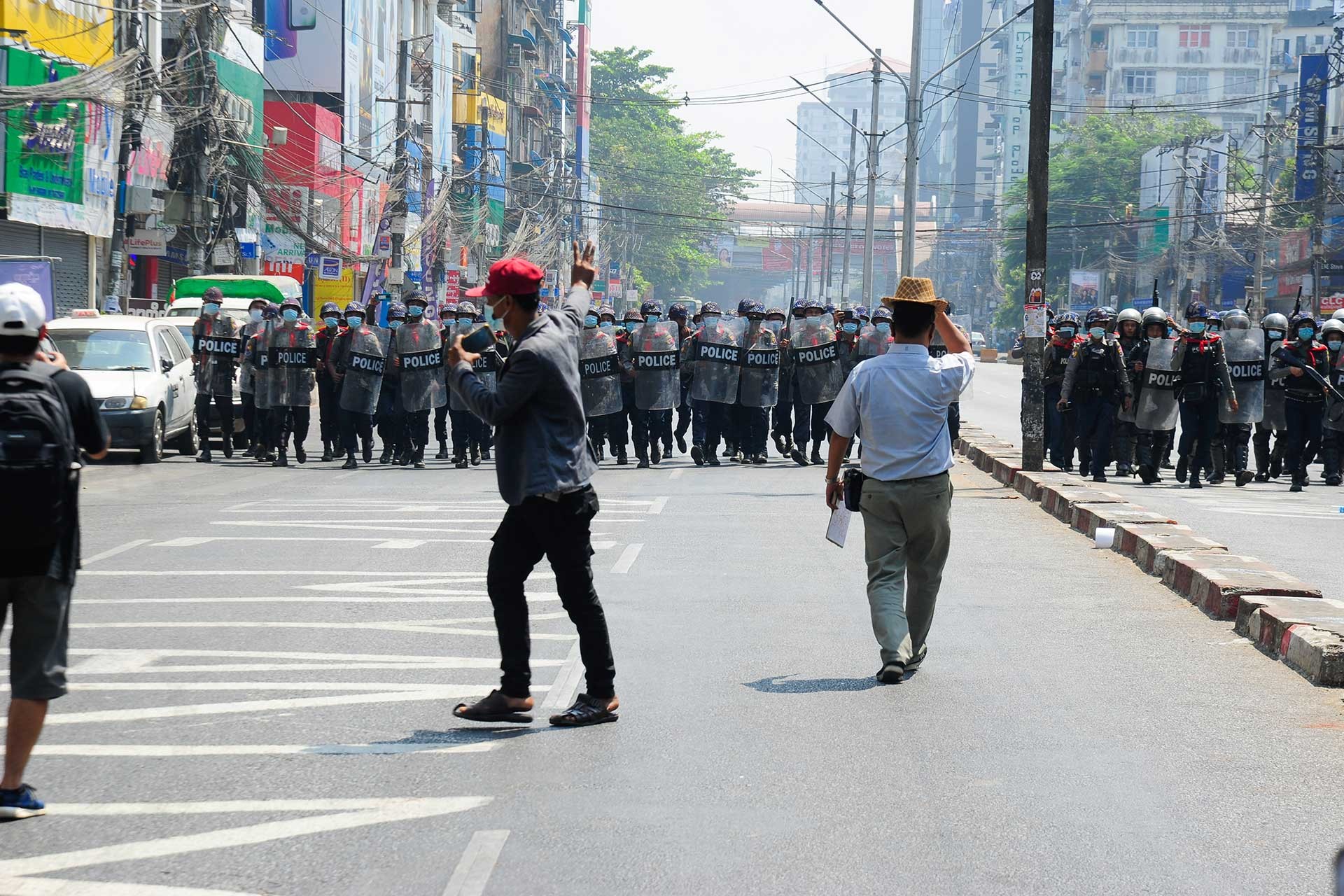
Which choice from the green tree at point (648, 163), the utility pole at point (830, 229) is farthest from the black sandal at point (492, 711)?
the green tree at point (648, 163)

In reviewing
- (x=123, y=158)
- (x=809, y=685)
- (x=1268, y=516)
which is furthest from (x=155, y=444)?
(x=809, y=685)

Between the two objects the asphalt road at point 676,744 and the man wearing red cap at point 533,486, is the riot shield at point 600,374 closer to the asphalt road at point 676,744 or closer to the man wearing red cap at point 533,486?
the asphalt road at point 676,744

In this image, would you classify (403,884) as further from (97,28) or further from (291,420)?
(97,28)

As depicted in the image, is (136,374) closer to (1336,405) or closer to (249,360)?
(249,360)

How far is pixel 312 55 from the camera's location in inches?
1938

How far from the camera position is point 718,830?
5.37m

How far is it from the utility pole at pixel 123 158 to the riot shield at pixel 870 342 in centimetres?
1159

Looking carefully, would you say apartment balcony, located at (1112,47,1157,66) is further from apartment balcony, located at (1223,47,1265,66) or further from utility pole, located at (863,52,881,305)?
utility pole, located at (863,52,881,305)

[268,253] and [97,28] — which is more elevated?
[97,28]

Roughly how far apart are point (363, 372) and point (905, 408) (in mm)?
13924

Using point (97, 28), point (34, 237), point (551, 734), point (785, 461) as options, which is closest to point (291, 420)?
point (785, 461)

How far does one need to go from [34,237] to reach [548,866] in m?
24.7

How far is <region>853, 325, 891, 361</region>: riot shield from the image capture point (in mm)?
21750

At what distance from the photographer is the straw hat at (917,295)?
7.84 m
